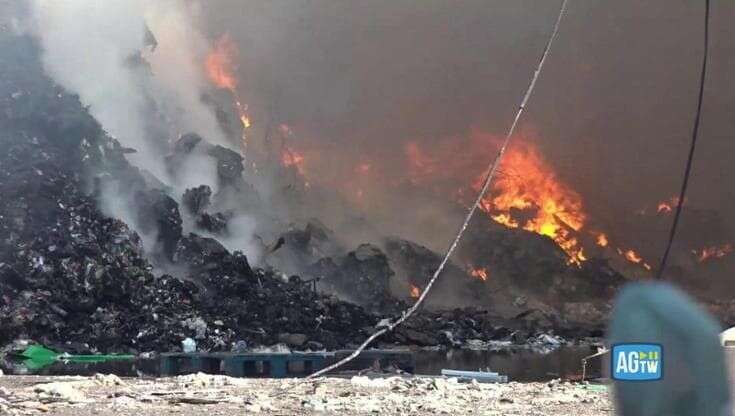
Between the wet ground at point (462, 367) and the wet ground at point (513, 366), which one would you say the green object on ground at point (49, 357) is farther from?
the wet ground at point (513, 366)

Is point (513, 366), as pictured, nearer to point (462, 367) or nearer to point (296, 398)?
point (462, 367)

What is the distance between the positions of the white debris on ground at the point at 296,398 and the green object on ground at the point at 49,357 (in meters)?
19.1

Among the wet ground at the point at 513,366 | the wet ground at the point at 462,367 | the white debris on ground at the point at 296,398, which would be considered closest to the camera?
the white debris on ground at the point at 296,398

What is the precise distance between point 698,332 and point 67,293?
186 ft

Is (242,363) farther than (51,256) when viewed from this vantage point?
No

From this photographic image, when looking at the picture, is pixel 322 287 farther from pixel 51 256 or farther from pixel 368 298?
pixel 51 256

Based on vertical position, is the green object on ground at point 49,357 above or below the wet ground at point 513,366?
below

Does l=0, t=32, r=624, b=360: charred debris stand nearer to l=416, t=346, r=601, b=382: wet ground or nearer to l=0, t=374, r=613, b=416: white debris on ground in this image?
l=416, t=346, r=601, b=382: wet ground

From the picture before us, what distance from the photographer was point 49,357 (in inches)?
1585

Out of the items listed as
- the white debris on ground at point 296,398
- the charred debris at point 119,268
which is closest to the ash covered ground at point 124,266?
the charred debris at point 119,268

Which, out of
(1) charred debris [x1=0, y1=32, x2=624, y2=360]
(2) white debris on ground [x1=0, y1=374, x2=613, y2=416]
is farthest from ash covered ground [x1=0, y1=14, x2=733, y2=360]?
(2) white debris on ground [x1=0, y1=374, x2=613, y2=416]

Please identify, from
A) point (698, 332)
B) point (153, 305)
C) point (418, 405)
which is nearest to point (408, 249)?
point (153, 305)

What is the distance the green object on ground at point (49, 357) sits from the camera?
37.7 metres

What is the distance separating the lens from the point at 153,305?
187 feet
